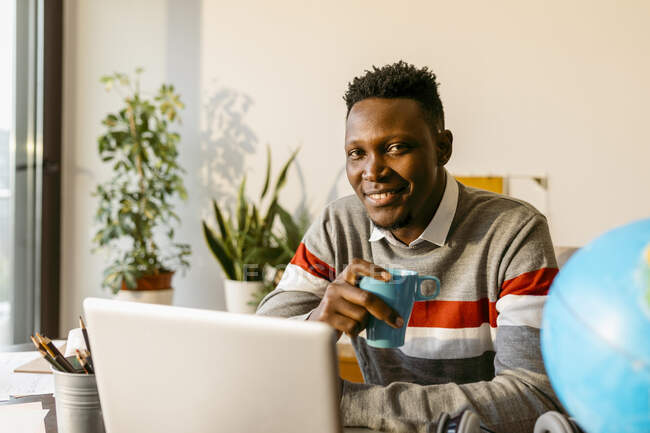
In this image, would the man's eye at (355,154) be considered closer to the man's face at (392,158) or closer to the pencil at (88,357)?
the man's face at (392,158)

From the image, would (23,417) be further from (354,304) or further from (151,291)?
(151,291)

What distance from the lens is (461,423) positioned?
709 mm

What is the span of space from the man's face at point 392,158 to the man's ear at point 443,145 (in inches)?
1.3

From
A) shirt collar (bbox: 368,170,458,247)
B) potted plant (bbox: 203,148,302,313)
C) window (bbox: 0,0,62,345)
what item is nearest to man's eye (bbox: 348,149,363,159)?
shirt collar (bbox: 368,170,458,247)

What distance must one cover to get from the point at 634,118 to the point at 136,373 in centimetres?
291

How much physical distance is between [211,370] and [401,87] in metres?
0.85

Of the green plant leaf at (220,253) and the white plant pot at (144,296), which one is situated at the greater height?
the green plant leaf at (220,253)

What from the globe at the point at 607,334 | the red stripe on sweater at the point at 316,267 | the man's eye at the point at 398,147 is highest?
the man's eye at the point at 398,147

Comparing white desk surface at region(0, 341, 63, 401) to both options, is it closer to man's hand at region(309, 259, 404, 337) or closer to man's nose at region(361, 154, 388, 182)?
man's hand at region(309, 259, 404, 337)

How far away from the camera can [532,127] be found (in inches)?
122

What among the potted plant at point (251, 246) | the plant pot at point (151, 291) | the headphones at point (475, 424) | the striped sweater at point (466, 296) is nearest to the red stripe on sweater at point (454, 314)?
the striped sweater at point (466, 296)

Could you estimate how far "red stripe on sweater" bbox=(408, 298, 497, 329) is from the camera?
1.32 metres

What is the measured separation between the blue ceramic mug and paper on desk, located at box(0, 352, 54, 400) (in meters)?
0.62

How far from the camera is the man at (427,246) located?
1254 mm
